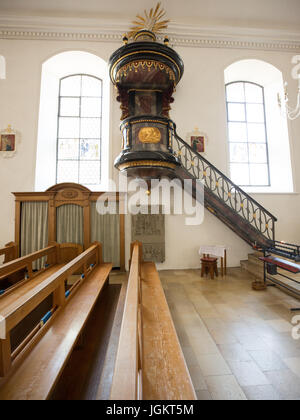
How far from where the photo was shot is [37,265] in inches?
220

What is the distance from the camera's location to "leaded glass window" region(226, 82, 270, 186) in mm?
7148

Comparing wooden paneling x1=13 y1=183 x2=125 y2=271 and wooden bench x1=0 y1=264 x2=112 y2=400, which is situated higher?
wooden paneling x1=13 y1=183 x2=125 y2=271

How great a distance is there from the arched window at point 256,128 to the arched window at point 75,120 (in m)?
4.24

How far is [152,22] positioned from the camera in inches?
255

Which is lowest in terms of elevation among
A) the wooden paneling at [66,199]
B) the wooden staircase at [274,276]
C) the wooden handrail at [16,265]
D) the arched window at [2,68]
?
the wooden staircase at [274,276]

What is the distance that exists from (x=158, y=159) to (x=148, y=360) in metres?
3.62

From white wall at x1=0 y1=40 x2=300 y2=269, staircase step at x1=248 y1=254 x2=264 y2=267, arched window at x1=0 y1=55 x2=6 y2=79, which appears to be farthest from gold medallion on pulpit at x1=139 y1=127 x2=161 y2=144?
arched window at x1=0 y1=55 x2=6 y2=79

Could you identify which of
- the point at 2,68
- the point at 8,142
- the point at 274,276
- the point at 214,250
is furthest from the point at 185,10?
the point at 274,276

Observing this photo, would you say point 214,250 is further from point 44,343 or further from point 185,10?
point 185,10

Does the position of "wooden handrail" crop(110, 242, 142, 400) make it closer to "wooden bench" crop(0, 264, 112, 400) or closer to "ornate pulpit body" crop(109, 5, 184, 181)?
"wooden bench" crop(0, 264, 112, 400)

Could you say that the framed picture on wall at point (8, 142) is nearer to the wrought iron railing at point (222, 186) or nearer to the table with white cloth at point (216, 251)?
the wrought iron railing at point (222, 186)

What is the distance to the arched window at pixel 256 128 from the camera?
6.99m

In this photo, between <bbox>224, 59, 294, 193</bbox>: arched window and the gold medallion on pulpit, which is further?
<bbox>224, 59, 294, 193</bbox>: arched window

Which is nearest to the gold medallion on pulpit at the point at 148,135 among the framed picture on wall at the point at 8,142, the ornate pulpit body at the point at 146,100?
the ornate pulpit body at the point at 146,100
